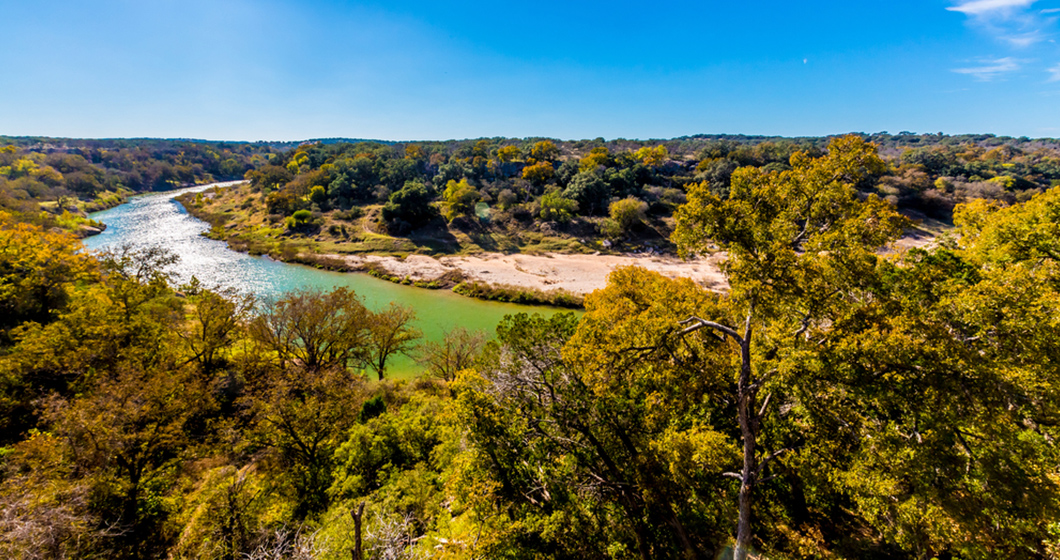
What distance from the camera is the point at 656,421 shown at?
10.3 meters

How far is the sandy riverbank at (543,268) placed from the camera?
43.8 m

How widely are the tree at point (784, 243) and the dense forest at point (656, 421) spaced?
2.3 inches

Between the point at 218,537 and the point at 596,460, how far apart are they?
1069cm

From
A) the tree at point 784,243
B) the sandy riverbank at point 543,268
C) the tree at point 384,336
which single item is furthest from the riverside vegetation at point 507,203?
the tree at point 784,243

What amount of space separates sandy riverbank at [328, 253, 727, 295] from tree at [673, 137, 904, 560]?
1301 inches

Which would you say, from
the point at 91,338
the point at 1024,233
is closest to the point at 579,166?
the point at 1024,233

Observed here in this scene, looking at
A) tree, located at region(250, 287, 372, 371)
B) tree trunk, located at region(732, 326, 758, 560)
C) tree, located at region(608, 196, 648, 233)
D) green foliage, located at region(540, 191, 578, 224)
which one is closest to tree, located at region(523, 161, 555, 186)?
green foliage, located at region(540, 191, 578, 224)

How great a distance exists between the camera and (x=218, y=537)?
10219mm

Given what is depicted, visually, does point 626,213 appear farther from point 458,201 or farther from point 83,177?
point 83,177

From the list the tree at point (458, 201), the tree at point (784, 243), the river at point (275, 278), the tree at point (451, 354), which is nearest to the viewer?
the tree at point (784, 243)

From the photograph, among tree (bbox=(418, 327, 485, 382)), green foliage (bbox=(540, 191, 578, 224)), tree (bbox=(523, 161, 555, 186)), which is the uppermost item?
tree (bbox=(523, 161, 555, 186))

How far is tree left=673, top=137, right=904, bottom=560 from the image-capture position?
22.4ft

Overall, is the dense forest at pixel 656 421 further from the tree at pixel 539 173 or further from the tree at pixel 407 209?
the tree at pixel 539 173

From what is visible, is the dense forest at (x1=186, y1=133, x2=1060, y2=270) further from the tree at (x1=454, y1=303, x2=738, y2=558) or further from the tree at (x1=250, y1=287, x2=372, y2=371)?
the tree at (x1=454, y1=303, x2=738, y2=558)
